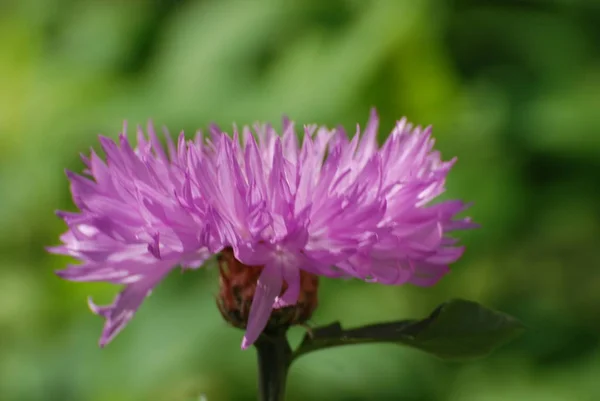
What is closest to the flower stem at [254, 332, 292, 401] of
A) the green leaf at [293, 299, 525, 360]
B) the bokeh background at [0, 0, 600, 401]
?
the green leaf at [293, 299, 525, 360]

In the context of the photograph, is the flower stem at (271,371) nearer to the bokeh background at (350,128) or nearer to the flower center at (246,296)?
the flower center at (246,296)

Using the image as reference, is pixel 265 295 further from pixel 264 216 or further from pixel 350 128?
pixel 350 128

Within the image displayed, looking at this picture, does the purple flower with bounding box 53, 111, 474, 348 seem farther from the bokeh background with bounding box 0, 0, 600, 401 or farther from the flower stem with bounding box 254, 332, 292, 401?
the bokeh background with bounding box 0, 0, 600, 401

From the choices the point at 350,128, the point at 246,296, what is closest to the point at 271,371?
the point at 246,296

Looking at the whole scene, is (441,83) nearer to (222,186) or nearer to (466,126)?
(466,126)

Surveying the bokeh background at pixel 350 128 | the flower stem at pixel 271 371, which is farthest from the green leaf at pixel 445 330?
the bokeh background at pixel 350 128

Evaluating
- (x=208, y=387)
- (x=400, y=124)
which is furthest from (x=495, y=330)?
(x=208, y=387)
